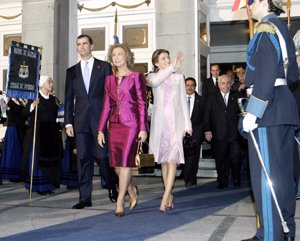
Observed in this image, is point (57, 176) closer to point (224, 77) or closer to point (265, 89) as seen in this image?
point (224, 77)

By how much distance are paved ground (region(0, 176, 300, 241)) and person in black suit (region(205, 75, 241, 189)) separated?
1.47 ft

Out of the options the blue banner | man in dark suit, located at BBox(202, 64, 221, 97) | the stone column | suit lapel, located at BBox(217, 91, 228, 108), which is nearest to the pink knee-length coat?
the blue banner

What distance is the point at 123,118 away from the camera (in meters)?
5.08

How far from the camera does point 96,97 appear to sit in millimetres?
5602

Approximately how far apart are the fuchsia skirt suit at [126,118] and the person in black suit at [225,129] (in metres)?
2.64

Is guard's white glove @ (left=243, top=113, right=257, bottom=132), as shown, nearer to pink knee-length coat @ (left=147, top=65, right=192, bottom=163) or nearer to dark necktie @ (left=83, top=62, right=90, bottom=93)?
pink knee-length coat @ (left=147, top=65, right=192, bottom=163)

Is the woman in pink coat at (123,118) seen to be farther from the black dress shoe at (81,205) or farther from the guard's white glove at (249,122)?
the guard's white glove at (249,122)

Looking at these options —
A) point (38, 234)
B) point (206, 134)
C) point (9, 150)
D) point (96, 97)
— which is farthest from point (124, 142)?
point (9, 150)

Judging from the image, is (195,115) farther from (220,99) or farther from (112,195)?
(112,195)

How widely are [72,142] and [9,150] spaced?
133cm

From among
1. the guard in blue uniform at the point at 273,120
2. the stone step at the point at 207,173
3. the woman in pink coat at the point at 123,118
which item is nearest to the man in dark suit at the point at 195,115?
the stone step at the point at 207,173

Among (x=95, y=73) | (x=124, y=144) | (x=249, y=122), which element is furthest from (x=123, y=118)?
(x=249, y=122)

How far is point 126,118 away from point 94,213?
40.4 inches

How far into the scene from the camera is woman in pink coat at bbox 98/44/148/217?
16.6ft
